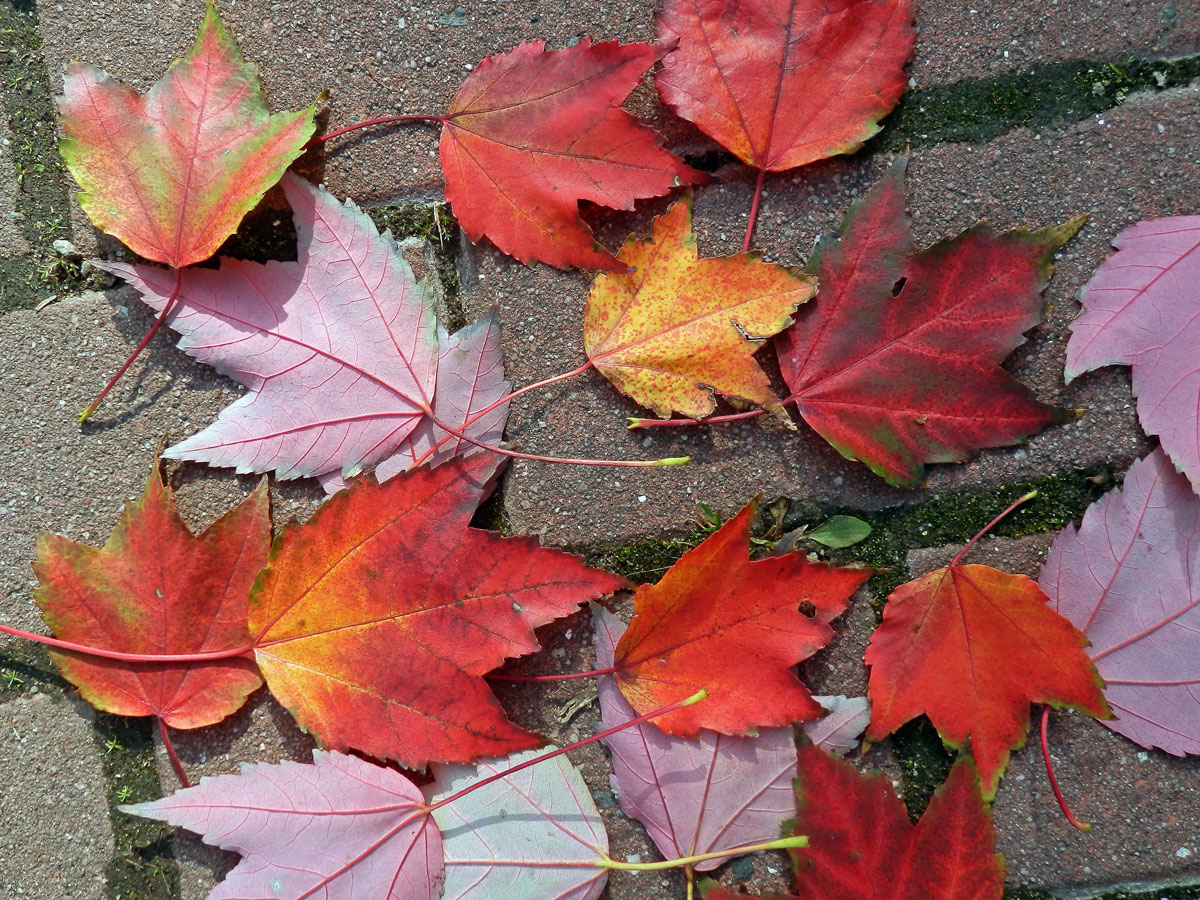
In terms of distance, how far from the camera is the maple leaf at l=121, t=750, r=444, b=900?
3.37 ft

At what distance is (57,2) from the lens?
1.16 meters

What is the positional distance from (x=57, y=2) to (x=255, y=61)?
1.00 feet

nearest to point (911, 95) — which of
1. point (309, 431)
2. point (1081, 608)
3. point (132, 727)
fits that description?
point (1081, 608)

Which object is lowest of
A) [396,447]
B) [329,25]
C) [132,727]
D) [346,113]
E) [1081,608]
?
[132,727]

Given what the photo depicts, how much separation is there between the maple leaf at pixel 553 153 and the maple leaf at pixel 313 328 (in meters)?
0.15

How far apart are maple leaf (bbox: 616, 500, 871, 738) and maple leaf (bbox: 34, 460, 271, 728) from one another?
0.55 meters

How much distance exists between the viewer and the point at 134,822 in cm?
112

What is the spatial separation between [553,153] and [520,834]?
935mm

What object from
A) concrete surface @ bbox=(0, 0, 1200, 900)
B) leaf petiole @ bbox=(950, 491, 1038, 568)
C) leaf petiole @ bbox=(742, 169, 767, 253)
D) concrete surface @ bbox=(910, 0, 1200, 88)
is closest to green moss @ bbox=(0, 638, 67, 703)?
concrete surface @ bbox=(0, 0, 1200, 900)

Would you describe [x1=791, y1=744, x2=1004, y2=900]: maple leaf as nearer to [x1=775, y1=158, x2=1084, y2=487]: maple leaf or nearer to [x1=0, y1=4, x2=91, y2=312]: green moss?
[x1=775, y1=158, x2=1084, y2=487]: maple leaf

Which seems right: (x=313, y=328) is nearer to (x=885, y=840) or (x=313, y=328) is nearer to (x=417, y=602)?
(x=417, y=602)

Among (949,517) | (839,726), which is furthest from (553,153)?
(839,726)

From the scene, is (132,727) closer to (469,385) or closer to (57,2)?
(469,385)

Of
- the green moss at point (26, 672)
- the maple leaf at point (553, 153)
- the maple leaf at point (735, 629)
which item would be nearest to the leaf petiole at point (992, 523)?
the maple leaf at point (735, 629)
